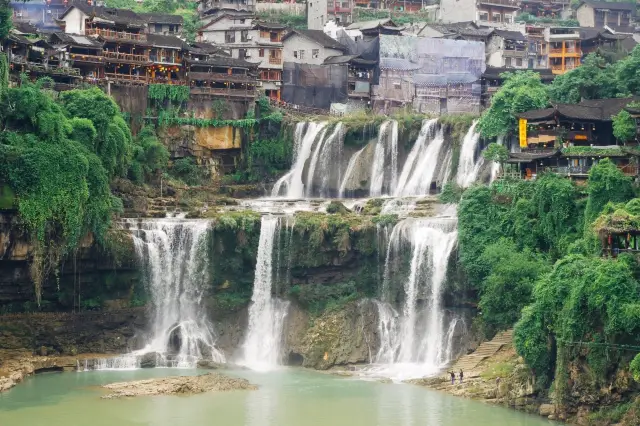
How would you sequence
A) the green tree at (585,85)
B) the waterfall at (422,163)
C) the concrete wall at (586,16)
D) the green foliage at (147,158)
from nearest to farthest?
the green foliage at (147,158)
the green tree at (585,85)
the waterfall at (422,163)
the concrete wall at (586,16)

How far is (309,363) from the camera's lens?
2844 inches

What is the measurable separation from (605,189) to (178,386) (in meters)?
20.8

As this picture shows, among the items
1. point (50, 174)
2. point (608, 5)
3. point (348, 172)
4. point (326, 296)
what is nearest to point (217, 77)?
point (348, 172)

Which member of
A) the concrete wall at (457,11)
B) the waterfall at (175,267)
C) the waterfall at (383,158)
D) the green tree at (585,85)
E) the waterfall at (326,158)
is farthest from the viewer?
the concrete wall at (457,11)

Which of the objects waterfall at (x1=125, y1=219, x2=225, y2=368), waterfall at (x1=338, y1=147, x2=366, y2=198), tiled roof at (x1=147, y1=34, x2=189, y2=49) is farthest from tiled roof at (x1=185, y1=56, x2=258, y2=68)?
waterfall at (x1=125, y1=219, x2=225, y2=368)

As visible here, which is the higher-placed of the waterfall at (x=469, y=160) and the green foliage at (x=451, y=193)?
the waterfall at (x=469, y=160)

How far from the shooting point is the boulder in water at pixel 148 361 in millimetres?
71125

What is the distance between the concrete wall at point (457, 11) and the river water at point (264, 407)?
49.9m

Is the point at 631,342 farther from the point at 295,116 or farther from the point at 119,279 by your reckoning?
the point at 295,116

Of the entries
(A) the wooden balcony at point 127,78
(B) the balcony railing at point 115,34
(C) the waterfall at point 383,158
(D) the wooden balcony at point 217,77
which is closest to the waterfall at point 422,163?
(C) the waterfall at point 383,158

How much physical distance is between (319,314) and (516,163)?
1287 cm

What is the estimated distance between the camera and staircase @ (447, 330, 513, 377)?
66375 mm

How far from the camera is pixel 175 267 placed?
76625mm

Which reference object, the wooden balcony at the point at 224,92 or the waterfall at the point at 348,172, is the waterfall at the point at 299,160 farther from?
the wooden balcony at the point at 224,92
